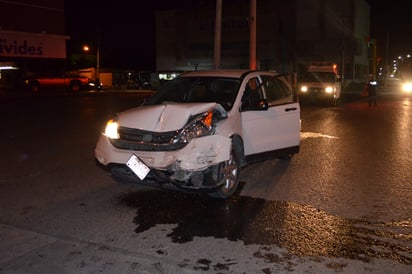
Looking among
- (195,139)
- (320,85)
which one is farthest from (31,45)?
(195,139)

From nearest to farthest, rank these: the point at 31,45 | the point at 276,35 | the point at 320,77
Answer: the point at 320,77 → the point at 31,45 → the point at 276,35

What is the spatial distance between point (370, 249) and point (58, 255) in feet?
10.1

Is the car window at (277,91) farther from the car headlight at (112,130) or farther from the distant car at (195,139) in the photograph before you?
the car headlight at (112,130)

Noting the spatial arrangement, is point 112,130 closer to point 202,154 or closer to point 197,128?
point 197,128

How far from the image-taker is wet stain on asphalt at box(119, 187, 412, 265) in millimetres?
4930

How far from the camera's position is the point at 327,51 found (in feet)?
190

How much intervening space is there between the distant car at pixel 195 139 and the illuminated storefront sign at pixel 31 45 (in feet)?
90.6

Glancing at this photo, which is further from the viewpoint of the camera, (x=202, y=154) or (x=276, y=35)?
(x=276, y=35)

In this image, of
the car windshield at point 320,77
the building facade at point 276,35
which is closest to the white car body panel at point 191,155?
the car windshield at point 320,77

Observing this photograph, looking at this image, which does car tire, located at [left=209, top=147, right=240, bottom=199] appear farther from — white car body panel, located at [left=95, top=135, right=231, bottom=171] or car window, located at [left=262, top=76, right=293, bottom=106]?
car window, located at [left=262, top=76, right=293, bottom=106]

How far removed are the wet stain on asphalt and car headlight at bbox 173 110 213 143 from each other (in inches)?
37.0

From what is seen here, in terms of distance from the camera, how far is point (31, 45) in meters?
34.4

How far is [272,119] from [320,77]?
62.9 ft

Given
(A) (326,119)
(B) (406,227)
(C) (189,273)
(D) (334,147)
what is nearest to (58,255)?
(C) (189,273)
